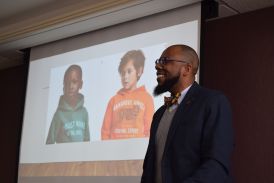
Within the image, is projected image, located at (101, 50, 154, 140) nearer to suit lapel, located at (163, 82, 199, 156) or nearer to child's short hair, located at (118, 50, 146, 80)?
child's short hair, located at (118, 50, 146, 80)

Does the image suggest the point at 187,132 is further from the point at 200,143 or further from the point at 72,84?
the point at 72,84

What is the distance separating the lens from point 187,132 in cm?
168

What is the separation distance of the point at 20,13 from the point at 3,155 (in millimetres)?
1754

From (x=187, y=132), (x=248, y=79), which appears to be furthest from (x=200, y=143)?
(x=248, y=79)

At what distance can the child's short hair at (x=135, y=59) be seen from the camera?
397 centimetres

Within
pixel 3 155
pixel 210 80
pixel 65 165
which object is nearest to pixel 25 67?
pixel 3 155

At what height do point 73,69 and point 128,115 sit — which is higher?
point 73,69

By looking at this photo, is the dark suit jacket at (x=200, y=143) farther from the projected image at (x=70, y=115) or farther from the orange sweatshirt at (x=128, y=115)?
the projected image at (x=70, y=115)

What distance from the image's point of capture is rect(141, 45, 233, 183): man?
161cm

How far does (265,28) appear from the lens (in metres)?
3.56

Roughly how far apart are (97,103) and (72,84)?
0.42 m

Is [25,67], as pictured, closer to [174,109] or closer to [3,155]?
[3,155]

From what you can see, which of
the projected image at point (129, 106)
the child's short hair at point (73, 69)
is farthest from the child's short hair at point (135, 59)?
the child's short hair at point (73, 69)

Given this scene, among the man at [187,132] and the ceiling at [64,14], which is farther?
the ceiling at [64,14]
